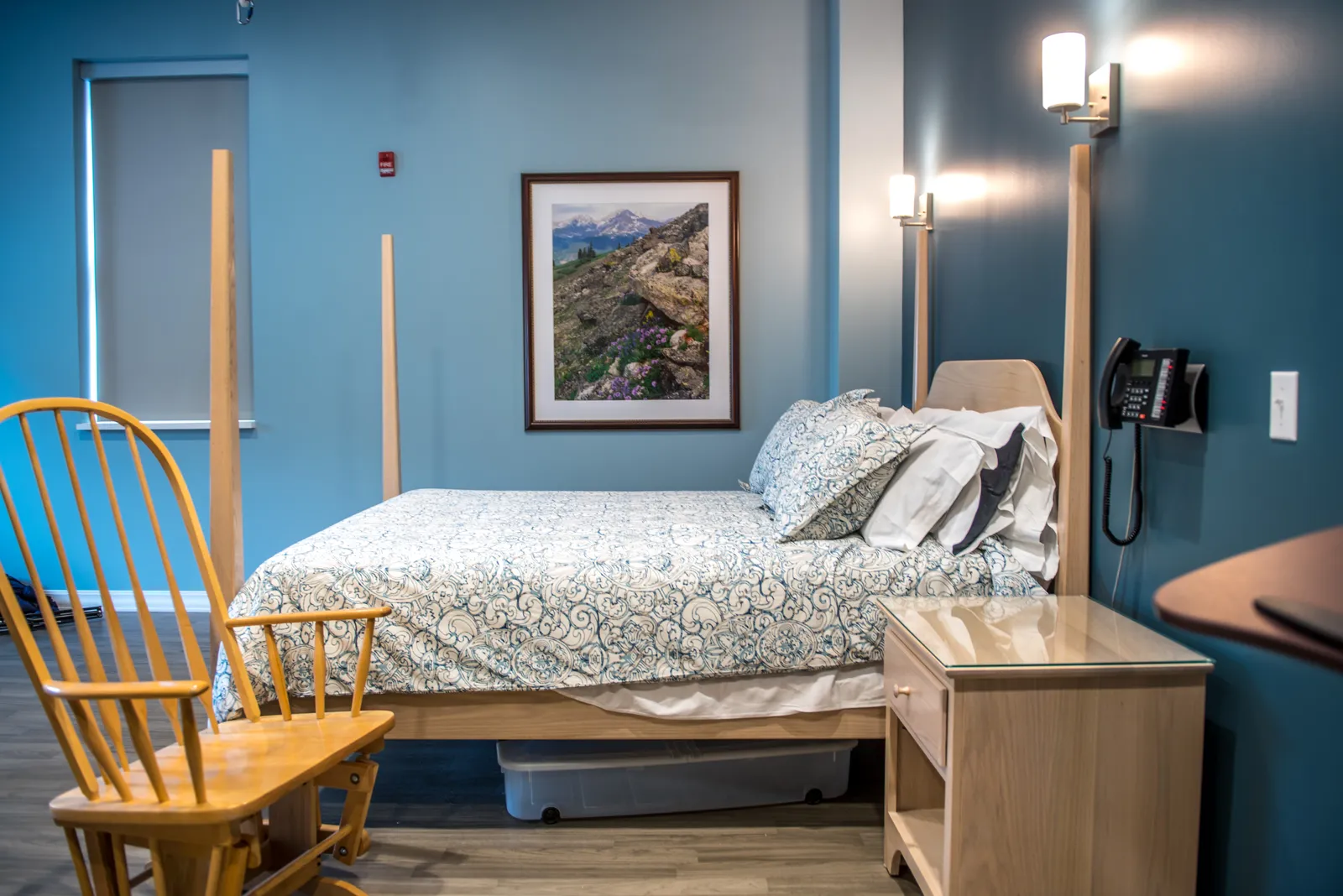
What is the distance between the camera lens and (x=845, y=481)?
2.30 m

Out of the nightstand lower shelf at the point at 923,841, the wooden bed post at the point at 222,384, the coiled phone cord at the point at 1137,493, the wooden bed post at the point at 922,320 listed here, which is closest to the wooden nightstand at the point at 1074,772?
the nightstand lower shelf at the point at 923,841

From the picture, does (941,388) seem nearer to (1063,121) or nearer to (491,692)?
(1063,121)

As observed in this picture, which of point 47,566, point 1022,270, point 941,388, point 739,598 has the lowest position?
point 47,566

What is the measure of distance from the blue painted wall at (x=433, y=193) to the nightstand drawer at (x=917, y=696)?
91.0 inches

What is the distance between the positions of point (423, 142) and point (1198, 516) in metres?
3.58

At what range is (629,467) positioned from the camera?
4.21 metres

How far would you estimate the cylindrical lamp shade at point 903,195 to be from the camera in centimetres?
325

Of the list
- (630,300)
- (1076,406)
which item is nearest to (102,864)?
(1076,406)

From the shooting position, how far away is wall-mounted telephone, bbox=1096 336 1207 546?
162 cm

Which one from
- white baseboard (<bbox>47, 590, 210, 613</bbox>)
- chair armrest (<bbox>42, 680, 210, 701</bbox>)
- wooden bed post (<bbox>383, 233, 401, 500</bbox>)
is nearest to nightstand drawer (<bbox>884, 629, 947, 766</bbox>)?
chair armrest (<bbox>42, 680, 210, 701</bbox>)

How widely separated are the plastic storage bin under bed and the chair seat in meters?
0.57

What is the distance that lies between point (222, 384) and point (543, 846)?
1.32 metres

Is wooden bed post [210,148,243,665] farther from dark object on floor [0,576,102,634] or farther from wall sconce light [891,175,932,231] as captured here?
dark object on floor [0,576,102,634]

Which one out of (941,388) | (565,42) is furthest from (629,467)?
(565,42)
